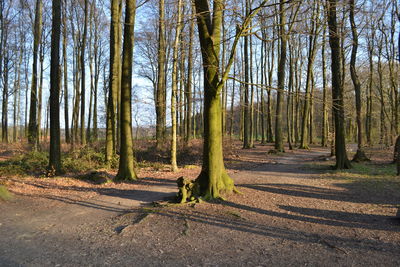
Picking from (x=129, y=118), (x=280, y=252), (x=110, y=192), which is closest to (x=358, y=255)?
(x=280, y=252)

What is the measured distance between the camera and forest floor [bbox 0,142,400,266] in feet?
13.5

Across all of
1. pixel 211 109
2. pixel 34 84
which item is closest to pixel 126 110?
pixel 211 109

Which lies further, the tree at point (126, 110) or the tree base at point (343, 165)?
the tree base at point (343, 165)

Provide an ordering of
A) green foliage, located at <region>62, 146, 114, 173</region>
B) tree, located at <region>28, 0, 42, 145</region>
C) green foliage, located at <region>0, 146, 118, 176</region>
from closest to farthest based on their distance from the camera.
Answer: green foliage, located at <region>0, 146, 118, 176</region>, green foliage, located at <region>62, 146, 114, 173</region>, tree, located at <region>28, 0, 42, 145</region>

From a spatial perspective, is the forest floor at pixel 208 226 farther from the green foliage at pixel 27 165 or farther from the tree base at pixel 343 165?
the green foliage at pixel 27 165

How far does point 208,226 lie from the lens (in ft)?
18.0

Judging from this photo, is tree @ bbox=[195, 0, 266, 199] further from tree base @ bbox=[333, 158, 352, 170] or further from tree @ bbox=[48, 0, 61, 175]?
tree base @ bbox=[333, 158, 352, 170]

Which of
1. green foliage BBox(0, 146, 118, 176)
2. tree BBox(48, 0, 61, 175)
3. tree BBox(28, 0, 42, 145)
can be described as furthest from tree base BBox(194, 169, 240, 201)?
tree BBox(28, 0, 42, 145)

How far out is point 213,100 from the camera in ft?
24.2

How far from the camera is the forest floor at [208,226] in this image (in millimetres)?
4113

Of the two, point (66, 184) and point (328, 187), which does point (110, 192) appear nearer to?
point (66, 184)

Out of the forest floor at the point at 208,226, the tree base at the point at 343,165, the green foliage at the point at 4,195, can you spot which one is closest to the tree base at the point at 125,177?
the forest floor at the point at 208,226

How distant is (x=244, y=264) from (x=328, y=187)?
6154 millimetres

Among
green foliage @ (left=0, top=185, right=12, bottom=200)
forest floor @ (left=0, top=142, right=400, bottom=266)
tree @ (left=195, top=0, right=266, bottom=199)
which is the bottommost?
forest floor @ (left=0, top=142, right=400, bottom=266)
